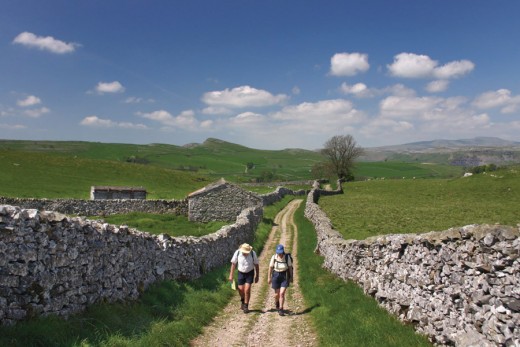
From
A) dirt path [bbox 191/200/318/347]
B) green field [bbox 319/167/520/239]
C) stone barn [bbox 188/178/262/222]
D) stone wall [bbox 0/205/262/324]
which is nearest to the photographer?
stone wall [bbox 0/205/262/324]

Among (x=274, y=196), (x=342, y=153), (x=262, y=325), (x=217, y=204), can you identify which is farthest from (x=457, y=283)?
(x=342, y=153)

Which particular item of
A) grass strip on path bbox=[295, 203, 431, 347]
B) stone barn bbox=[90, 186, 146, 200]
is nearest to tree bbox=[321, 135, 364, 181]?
stone barn bbox=[90, 186, 146, 200]

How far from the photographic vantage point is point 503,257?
282 inches

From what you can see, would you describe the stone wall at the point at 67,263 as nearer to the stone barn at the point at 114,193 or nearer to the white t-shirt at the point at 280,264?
the white t-shirt at the point at 280,264

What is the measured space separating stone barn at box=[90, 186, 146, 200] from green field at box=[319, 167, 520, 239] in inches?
1021

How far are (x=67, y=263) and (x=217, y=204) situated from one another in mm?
33058

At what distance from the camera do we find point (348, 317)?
1117 centimetres

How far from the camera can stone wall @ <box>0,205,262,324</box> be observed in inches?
287

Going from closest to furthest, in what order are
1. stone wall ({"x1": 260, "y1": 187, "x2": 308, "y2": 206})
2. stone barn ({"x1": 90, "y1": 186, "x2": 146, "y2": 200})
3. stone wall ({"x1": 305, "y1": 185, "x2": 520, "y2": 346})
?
stone wall ({"x1": 305, "y1": 185, "x2": 520, "y2": 346}) < stone wall ({"x1": 260, "y1": 187, "x2": 308, "y2": 206}) < stone barn ({"x1": 90, "y1": 186, "x2": 146, "y2": 200})

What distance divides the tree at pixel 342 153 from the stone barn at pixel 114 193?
2470 inches

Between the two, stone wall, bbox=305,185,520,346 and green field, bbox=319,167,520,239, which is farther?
green field, bbox=319,167,520,239

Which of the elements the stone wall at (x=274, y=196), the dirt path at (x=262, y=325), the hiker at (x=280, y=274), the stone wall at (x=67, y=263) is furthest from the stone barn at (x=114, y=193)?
the hiker at (x=280, y=274)

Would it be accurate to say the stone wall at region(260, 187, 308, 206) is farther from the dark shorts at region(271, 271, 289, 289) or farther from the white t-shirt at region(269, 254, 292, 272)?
the dark shorts at region(271, 271, 289, 289)

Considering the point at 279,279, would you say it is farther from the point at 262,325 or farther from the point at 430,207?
the point at 430,207
